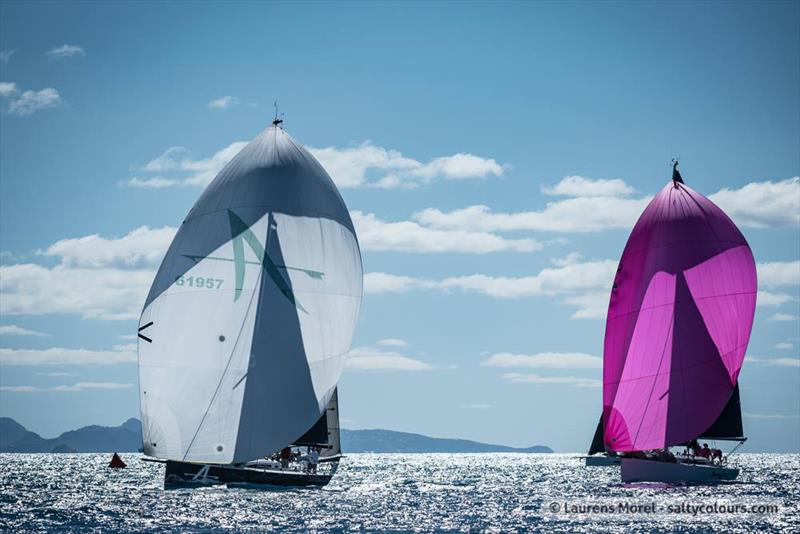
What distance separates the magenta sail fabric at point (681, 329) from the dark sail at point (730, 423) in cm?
370

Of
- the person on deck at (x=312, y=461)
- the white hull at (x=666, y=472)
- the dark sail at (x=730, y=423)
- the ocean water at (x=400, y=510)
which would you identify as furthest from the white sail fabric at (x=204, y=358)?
the dark sail at (x=730, y=423)

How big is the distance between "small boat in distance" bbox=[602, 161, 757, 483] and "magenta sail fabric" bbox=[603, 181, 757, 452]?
0.05 m

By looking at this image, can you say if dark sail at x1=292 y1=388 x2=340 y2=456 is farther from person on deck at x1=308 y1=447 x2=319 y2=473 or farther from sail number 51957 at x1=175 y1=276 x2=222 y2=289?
sail number 51957 at x1=175 y1=276 x2=222 y2=289

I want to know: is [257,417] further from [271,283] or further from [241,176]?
[241,176]

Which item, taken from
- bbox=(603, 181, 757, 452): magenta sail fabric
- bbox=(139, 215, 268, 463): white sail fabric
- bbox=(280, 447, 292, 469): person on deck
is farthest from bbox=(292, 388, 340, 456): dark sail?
bbox=(603, 181, 757, 452): magenta sail fabric

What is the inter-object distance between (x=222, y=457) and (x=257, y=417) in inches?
89.9

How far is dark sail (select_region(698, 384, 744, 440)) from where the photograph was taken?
5766cm

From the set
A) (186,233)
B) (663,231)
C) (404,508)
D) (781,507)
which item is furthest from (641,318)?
(186,233)

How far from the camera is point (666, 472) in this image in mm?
54812

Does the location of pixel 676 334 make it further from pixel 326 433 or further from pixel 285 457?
pixel 285 457

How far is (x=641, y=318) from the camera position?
54062 mm

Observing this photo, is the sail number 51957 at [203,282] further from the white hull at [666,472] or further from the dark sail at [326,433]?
the white hull at [666,472]

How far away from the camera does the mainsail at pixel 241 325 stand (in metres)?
Answer: 44.6

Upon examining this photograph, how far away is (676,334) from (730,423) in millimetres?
8098
